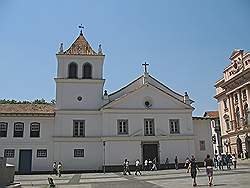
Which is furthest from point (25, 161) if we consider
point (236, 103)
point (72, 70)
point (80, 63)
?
point (236, 103)

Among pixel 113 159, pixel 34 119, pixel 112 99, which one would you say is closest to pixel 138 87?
pixel 112 99

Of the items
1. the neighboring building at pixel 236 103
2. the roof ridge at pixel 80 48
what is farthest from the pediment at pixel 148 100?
the neighboring building at pixel 236 103

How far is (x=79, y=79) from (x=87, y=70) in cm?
179

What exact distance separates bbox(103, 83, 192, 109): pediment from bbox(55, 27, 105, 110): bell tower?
324 cm

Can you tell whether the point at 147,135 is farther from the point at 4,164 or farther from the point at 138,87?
the point at 4,164

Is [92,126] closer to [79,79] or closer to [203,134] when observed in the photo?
[79,79]

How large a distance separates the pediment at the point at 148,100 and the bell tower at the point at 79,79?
3239 mm

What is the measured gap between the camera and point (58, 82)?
39.1 meters

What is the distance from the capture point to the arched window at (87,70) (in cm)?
4019

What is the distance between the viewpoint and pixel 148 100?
38781 millimetres

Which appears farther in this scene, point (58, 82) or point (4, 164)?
point (58, 82)

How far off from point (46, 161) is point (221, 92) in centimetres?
3649

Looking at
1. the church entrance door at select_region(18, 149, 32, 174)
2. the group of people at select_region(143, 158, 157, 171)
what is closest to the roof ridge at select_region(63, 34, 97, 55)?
the church entrance door at select_region(18, 149, 32, 174)

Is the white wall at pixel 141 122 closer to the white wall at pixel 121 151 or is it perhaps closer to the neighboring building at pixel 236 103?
the white wall at pixel 121 151
